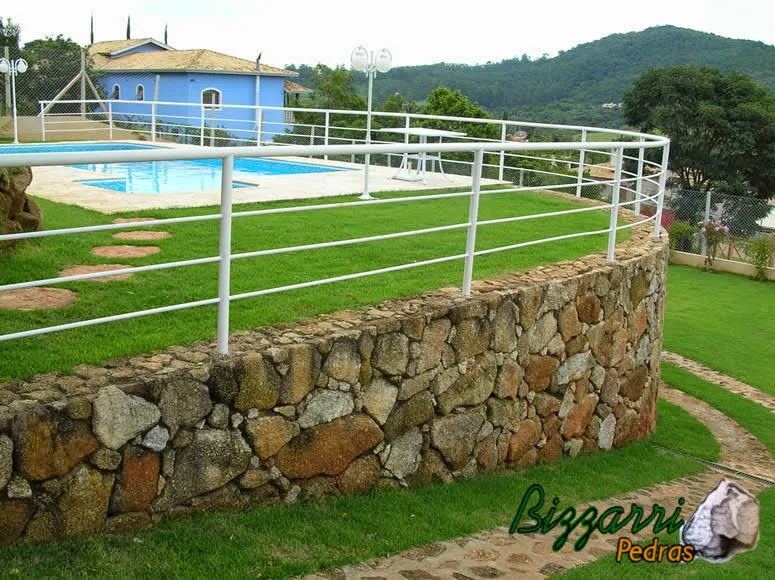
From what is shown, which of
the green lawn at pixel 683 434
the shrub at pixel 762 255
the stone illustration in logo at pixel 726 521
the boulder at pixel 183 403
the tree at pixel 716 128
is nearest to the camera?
the stone illustration in logo at pixel 726 521

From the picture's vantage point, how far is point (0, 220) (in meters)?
7.50

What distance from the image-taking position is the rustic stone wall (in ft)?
14.8

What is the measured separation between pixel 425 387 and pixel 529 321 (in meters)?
1.29

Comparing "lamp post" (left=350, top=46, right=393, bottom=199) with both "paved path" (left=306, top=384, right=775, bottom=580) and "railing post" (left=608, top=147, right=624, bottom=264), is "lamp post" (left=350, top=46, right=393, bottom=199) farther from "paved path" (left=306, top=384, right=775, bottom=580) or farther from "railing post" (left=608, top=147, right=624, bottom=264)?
"paved path" (left=306, top=384, right=775, bottom=580)

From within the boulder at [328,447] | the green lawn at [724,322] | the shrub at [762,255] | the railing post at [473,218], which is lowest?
the green lawn at [724,322]

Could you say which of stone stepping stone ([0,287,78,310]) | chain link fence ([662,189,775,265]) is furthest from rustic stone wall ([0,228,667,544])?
chain link fence ([662,189,775,265])

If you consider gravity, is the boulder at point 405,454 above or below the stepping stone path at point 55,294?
below

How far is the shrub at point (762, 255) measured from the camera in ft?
72.9

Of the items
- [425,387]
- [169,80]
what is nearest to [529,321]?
[425,387]

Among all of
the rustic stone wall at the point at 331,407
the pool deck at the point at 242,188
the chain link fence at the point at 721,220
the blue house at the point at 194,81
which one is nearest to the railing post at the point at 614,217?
the rustic stone wall at the point at 331,407

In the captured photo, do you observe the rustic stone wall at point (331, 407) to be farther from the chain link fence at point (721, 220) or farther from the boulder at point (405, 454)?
the chain link fence at point (721, 220)

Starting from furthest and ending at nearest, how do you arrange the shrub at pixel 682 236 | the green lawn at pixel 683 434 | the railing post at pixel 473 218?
the shrub at pixel 682 236, the green lawn at pixel 683 434, the railing post at pixel 473 218

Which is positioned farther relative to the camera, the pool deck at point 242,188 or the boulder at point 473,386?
the pool deck at point 242,188

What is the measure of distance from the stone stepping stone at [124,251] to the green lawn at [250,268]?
Result: 0.10 m
